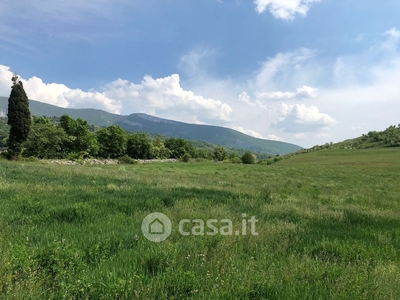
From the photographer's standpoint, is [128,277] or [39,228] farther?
[39,228]

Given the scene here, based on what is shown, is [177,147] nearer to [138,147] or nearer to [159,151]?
[159,151]

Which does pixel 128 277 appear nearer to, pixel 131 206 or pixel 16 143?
pixel 131 206

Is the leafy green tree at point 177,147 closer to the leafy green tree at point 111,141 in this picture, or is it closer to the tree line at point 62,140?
the tree line at point 62,140

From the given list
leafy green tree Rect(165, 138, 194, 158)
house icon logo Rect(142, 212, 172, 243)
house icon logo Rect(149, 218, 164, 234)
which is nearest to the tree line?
leafy green tree Rect(165, 138, 194, 158)

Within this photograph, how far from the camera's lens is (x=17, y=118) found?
46.2 m

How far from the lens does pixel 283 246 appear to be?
5.29 meters

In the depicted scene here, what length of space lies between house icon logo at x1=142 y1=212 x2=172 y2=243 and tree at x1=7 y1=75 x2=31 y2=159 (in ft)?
164

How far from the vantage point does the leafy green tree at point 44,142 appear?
59281 millimetres

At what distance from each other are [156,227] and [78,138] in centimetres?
7666

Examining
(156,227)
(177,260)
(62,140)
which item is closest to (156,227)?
(156,227)

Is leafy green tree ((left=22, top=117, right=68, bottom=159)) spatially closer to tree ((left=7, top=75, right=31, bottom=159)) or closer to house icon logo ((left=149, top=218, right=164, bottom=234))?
tree ((left=7, top=75, right=31, bottom=159))

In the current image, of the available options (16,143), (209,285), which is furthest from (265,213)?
(16,143)

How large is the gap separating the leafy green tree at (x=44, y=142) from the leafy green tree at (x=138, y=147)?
34174mm

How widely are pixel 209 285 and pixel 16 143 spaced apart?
54891 millimetres
